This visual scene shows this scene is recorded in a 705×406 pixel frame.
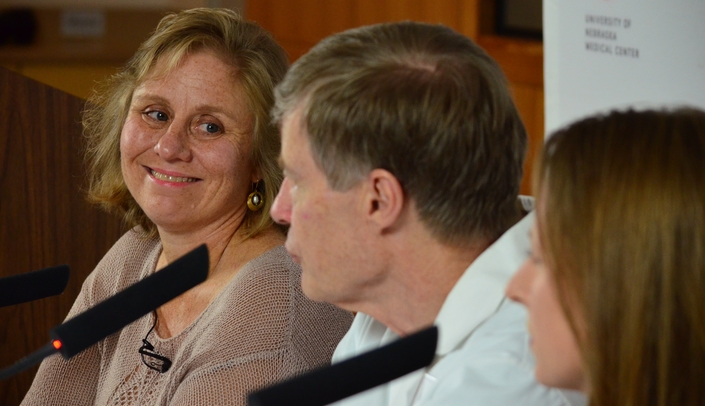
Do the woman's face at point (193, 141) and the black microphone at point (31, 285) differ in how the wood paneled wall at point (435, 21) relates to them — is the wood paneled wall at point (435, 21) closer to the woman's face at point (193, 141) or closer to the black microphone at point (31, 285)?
the woman's face at point (193, 141)

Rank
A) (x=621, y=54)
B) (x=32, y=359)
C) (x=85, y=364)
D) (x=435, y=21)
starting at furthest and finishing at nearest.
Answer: (x=435, y=21) < (x=85, y=364) < (x=621, y=54) < (x=32, y=359)

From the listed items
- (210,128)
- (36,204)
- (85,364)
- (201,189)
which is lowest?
(85,364)

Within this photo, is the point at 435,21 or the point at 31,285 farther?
the point at 435,21

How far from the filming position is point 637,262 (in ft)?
2.49

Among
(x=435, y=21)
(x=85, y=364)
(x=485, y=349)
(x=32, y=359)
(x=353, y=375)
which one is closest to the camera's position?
(x=353, y=375)

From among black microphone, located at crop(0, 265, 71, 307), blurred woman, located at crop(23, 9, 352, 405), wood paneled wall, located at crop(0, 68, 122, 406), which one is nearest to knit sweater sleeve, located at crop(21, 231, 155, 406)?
blurred woman, located at crop(23, 9, 352, 405)

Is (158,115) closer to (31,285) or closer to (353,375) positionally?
(31,285)

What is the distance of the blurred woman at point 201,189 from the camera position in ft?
5.15

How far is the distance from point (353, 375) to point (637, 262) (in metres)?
0.24

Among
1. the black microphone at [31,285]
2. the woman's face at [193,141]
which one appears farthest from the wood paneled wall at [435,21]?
the black microphone at [31,285]

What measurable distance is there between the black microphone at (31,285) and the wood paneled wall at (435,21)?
91.6 inches

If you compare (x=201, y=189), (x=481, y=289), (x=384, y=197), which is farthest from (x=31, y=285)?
(x=201, y=189)

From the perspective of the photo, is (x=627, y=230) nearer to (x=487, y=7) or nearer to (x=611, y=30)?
(x=611, y=30)

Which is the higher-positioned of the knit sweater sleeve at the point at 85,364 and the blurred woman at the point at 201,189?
the blurred woman at the point at 201,189
